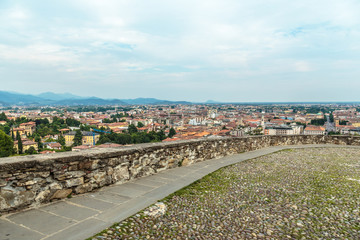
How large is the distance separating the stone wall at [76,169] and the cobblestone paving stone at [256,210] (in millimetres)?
1277

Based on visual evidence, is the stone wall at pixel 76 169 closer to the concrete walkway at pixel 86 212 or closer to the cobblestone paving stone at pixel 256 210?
the concrete walkway at pixel 86 212

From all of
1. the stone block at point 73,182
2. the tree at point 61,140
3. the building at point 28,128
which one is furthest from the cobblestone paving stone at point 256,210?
the building at point 28,128

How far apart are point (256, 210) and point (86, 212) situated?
9.03 ft

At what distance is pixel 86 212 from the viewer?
12.0ft

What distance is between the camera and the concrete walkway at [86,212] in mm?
2975

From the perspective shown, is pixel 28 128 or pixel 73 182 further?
pixel 28 128

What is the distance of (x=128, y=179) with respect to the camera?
5312 mm

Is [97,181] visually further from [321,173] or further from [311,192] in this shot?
[321,173]

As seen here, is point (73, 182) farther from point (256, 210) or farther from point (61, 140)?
point (61, 140)

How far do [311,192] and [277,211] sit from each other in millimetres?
1523

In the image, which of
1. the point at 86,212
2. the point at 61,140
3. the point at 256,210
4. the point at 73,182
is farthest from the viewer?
the point at 61,140

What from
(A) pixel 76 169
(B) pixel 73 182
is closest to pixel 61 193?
(B) pixel 73 182

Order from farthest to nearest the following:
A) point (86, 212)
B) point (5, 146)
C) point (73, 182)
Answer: point (5, 146) < point (73, 182) < point (86, 212)

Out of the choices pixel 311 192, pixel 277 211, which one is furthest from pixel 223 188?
pixel 311 192
